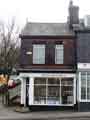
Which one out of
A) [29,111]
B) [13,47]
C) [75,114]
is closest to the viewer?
[75,114]

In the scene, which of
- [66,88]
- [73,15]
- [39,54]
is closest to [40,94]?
[66,88]

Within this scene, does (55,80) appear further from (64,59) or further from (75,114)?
(75,114)

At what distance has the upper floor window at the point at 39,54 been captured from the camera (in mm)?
32906

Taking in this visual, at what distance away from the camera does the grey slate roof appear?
3342 centimetres

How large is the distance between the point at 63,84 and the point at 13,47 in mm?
17728

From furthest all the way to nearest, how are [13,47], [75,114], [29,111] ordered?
[13,47]
[29,111]
[75,114]

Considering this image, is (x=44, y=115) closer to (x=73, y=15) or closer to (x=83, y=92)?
(x=83, y=92)

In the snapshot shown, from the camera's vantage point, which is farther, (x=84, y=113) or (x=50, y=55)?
(x=50, y=55)

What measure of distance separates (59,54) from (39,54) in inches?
67.7

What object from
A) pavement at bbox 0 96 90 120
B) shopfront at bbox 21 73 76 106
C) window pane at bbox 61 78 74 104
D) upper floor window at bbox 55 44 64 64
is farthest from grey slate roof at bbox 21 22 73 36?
pavement at bbox 0 96 90 120

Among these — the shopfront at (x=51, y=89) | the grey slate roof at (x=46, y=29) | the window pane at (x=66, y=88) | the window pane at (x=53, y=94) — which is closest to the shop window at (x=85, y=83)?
the shopfront at (x=51, y=89)

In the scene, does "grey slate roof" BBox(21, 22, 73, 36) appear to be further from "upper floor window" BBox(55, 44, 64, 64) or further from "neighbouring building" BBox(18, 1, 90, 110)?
"upper floor window" BBox(55, 44, 64, 64)

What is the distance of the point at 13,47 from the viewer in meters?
49.1

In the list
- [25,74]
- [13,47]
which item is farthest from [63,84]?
[13,47]
